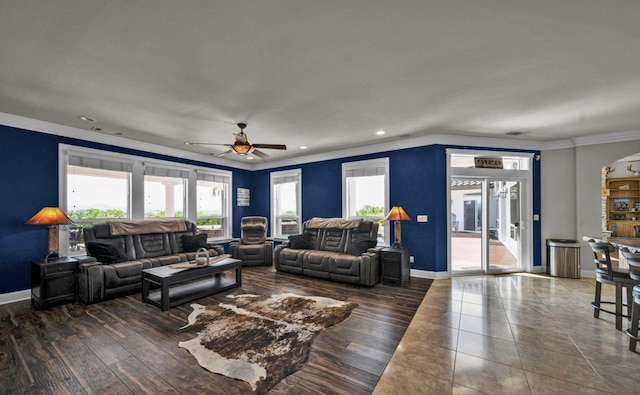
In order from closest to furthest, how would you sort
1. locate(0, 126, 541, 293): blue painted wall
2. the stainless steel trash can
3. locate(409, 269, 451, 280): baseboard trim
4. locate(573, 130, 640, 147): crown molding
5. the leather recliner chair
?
locate(0, 126, 541, 293): blue painted wall < locate(573, 130, 640, 147): crown molding < the stainless steel trash can < locate(409, 269, 451, 280): baseboard trim < the leather recliner chair

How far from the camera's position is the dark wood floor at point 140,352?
1.99 meters

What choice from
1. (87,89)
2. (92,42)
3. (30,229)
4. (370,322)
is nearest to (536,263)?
(370,322)

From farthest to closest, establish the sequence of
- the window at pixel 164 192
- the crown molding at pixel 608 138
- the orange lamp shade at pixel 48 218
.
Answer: the window at pixel 164 192 → the crown molding at pixel 608 138 → the orange lamp shade at pixel 48 218

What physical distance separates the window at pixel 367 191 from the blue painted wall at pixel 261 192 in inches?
5.4

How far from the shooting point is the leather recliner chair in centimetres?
601

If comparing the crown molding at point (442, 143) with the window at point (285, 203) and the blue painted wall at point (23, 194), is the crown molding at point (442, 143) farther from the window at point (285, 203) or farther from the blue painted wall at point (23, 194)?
the blue painted wall at point (23, 194)

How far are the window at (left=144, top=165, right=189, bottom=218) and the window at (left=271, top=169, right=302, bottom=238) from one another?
2.26 metres

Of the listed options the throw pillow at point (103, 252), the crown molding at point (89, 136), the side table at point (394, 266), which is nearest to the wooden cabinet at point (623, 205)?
the side table at point (394, 266)

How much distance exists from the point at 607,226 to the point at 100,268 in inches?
448

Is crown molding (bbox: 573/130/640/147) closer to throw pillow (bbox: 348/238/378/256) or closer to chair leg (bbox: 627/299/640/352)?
chair leg (bbox: 627/299/640/352)

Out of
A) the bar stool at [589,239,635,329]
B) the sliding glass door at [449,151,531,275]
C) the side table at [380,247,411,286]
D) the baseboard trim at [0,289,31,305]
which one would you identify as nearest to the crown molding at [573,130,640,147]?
the sliding glass door at [449,151,531,275]

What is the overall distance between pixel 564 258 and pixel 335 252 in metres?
4.20

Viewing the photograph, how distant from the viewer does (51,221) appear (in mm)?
3689

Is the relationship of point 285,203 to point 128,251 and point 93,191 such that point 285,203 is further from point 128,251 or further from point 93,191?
point 93,191
